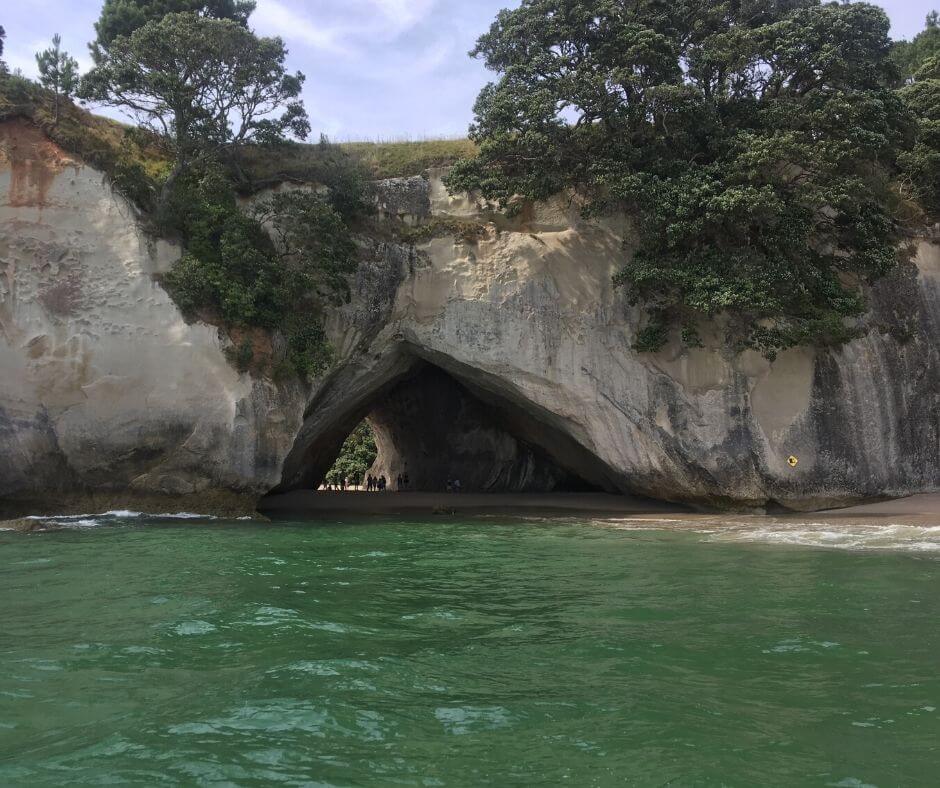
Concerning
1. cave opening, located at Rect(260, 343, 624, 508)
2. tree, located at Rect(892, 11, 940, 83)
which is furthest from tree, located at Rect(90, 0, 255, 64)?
tree, located at Rect(892, 11, 940, 83)

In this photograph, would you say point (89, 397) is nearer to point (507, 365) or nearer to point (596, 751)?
point (507, 365)

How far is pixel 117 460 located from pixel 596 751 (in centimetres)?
1669

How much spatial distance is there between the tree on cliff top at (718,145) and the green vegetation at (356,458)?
2637 cm

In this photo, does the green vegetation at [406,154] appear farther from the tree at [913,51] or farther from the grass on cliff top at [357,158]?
the tree at [913,51]

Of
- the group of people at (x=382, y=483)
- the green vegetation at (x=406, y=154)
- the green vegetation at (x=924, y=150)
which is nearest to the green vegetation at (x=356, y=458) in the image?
the group of people at (x=382, y=483)

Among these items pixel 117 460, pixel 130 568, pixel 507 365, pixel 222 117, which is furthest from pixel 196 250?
pixel 130 568

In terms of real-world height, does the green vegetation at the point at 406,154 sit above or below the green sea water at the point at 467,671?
above

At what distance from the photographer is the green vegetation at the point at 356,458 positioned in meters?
44.9

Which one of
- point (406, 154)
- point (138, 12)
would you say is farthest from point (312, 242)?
point (138, 12)

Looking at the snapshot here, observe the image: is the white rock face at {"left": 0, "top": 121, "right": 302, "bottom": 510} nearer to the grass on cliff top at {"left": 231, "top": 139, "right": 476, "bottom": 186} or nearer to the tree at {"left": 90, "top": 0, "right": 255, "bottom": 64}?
the grass on cliff top at {"left": 231, "top": 139, "right": 476, "bottom": 186}

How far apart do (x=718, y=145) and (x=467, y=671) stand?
56.1 ft

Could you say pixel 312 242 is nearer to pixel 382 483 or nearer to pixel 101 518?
pixel 101 518

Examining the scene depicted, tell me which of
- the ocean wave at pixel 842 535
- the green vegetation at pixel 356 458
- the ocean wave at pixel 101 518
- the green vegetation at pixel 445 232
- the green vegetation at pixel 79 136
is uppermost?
the green vegetation at pixel 79 136

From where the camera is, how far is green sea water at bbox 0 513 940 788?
4.55 meters
